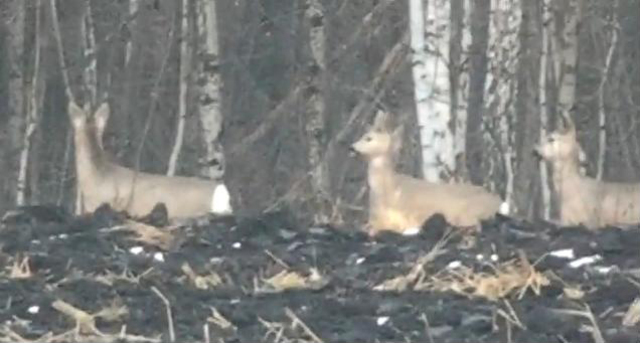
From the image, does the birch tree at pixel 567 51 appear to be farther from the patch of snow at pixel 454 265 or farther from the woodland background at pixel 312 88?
the patch of snow at pixel 454 265

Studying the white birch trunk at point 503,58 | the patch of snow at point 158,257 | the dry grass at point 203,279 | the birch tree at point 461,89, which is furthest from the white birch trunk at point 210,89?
the dry grass at point 203,279

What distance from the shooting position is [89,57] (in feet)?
62.0

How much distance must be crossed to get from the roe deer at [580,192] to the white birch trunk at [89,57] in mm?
6607

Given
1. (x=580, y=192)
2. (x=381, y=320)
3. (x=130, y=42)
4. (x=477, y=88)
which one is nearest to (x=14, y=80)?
(x=130, y=42)

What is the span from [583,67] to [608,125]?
1313 mm

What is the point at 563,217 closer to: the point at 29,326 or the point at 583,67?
the point at 29,326

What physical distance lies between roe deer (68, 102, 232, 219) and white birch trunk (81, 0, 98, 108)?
5.23 metres

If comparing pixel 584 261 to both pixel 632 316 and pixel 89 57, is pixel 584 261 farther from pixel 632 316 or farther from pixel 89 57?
pixel 89 57

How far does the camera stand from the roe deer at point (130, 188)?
36.2ft

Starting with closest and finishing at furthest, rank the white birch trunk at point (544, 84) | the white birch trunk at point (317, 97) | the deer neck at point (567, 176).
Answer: the deer neck at point (567, 176)
the white birch trunk at point (544, 84)
the white birch trunk at point (317, 97)

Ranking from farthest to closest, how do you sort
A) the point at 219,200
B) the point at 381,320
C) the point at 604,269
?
the point at 219,200
the point at 604,269
the point at 381,320

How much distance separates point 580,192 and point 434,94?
8.53 feet

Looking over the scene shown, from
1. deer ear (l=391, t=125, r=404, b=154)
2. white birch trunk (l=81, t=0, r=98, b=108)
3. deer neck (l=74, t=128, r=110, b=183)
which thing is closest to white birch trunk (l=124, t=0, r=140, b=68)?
white birch trunk (l=81, t=0, r=98, b=108)

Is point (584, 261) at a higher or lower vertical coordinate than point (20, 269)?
higher
